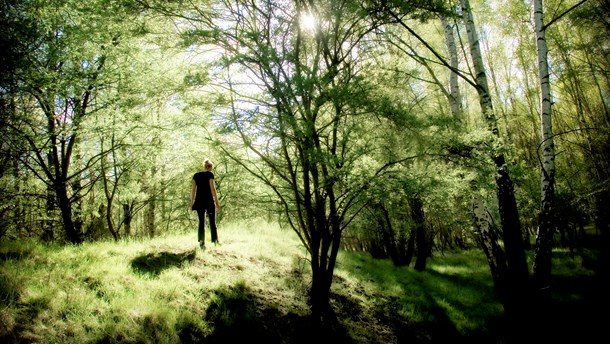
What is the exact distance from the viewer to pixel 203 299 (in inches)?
170

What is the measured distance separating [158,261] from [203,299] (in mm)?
1195

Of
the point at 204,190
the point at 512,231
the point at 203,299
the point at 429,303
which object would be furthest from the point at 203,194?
the point at 512,231

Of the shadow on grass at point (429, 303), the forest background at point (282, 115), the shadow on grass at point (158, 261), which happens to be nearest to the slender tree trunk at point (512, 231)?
the forest background at point (282, 115)

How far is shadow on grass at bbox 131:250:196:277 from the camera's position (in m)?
4.55

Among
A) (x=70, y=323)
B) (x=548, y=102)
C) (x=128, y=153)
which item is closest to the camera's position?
(x=70, y=323)

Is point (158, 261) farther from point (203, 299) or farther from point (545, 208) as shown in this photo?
point (545, 208)

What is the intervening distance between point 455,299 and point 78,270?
7742 mm

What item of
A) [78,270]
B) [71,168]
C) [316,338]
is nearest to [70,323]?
[78,270]

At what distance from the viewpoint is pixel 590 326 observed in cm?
607

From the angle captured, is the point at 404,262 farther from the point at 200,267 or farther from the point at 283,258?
the point at 200,267

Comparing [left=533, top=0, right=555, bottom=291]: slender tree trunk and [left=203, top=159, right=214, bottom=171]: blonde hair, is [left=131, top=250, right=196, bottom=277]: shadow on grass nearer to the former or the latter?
[left=203, top=159, right=214, bottom=171]: blonde hair

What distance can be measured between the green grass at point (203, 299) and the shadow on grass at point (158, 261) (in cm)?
2

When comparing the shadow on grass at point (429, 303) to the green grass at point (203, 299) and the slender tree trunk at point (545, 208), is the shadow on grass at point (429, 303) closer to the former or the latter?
the green grass at point (203, 299)

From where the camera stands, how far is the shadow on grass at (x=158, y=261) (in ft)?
14.9
